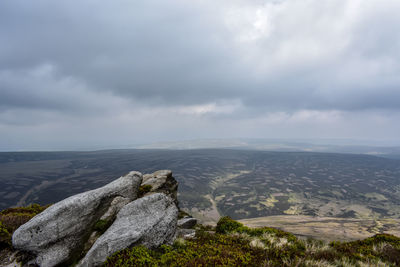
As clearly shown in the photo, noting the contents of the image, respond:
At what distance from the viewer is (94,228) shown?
31.1 feet

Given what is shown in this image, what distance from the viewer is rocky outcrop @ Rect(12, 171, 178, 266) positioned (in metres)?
7.85

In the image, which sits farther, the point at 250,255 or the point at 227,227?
the point at 227,227

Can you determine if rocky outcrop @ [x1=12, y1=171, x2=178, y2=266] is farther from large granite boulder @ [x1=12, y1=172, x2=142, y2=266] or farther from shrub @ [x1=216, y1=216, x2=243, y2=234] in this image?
shrub @ [x1=216, y1=216, x2=243, y2=234]

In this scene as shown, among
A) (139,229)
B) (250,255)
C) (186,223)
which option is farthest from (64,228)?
(186,223)

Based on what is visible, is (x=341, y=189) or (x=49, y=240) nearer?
(x=49, y=240)

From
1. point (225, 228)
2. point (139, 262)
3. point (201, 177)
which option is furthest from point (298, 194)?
point (139, 262)

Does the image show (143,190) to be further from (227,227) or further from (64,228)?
(227,227)

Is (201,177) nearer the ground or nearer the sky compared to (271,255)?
nearer the ground

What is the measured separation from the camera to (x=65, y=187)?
6127 inches

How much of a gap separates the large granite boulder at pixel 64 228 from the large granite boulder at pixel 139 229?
5.03ft

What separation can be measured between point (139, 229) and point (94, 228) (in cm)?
319

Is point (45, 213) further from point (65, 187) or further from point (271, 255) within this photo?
point (65, 187)

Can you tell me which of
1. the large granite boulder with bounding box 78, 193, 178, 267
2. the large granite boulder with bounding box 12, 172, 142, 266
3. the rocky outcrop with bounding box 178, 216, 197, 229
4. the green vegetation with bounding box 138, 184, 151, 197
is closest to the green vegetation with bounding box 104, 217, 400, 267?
the large granite boulder with bounding box 78, 193, 178, 267

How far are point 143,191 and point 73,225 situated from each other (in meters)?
5.74
